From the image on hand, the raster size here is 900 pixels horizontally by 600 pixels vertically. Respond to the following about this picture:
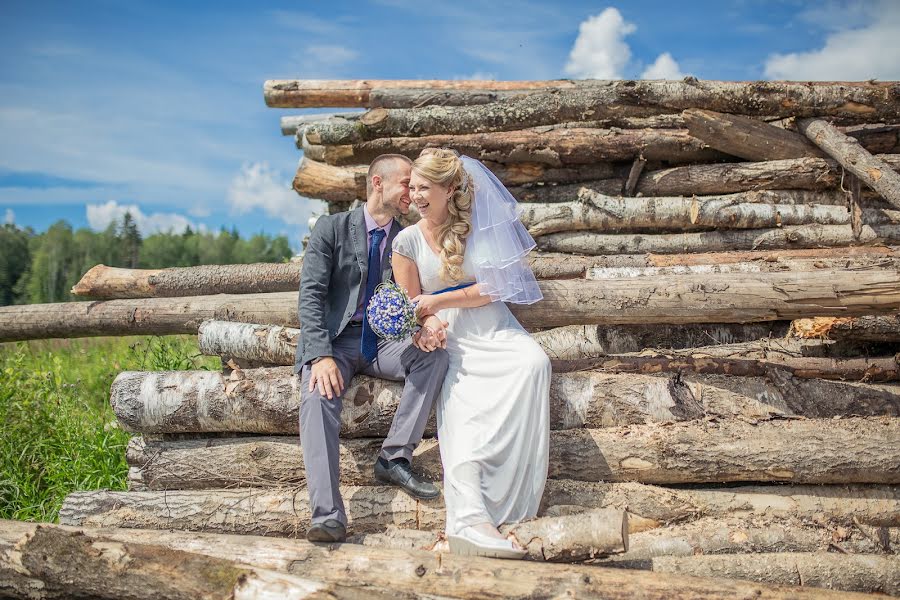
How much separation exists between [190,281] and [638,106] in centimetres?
553

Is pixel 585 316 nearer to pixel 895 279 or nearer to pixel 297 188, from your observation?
pixel 895 279

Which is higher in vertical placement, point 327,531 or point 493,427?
point 493,427

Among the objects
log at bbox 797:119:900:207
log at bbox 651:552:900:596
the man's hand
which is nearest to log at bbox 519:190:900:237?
log at bbox 797:119:900:207

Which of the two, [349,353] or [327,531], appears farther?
[349,353]

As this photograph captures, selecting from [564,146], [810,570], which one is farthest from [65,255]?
[810,570]

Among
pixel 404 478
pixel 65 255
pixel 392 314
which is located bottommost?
pixel 404 478

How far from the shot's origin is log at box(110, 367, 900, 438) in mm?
4684

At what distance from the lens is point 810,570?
3.83 meters

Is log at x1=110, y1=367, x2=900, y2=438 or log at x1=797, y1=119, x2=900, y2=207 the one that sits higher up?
log at x1=797, y1=119, x2=900, y2=207

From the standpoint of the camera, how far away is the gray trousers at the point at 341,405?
3934mm

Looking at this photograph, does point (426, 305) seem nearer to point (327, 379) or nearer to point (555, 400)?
point (327, 379)

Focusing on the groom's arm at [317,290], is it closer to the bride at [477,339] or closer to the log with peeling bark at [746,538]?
the bride at [477,339]

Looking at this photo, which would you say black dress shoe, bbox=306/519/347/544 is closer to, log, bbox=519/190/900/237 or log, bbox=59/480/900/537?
log, bbox=59/480/900/537

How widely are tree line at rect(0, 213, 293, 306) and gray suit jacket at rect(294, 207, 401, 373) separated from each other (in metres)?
40.4
